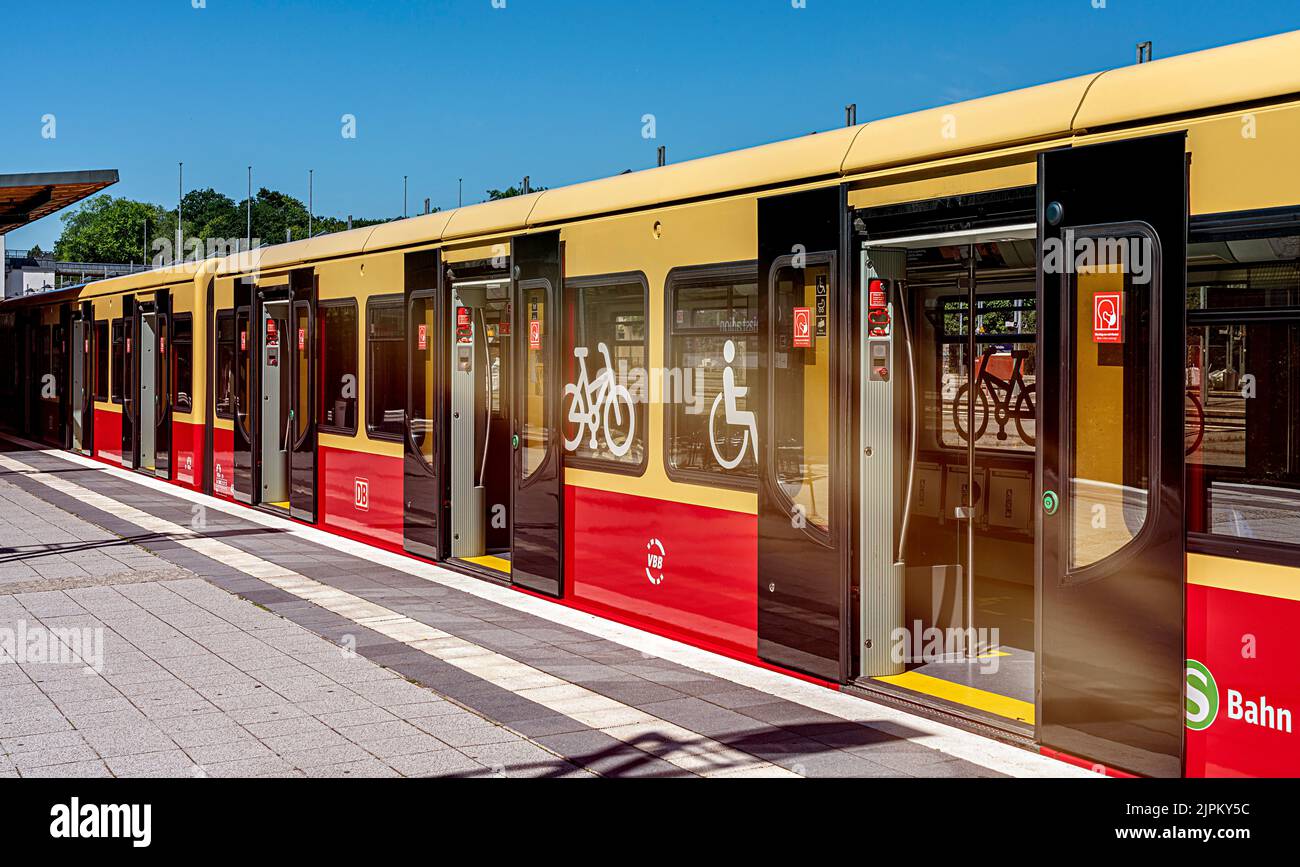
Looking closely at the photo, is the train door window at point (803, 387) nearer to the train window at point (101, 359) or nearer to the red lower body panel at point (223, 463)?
the red lower body panel at point (223, 463)

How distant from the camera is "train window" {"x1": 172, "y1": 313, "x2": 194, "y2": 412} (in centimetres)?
1842

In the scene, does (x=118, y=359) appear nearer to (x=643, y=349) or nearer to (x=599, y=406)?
(x=599, y=406)

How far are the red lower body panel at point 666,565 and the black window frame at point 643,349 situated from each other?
19 centimetres

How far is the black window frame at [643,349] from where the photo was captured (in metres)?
8.75

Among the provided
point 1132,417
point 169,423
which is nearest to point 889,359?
point 1132,417

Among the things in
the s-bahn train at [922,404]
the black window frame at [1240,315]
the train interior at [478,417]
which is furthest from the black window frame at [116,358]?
the black window frame at [1240,315]

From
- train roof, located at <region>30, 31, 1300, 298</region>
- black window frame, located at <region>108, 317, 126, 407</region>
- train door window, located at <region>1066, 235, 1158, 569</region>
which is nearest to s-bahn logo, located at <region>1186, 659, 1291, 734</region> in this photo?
train door window, located at <region>1066, 235, 1158, 569</region>

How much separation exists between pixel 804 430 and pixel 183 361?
13717mm

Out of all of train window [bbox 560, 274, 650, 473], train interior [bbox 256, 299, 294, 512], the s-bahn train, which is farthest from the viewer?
train interior [bbox 256, 299, 294, 512]

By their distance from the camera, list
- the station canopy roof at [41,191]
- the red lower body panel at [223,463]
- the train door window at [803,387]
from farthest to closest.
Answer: the station canopy roof at [41,191] < the red lower body panel at [223,463] < the train door window at [803,387]

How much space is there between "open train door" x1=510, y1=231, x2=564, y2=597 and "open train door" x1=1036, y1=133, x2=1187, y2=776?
4.74 metres

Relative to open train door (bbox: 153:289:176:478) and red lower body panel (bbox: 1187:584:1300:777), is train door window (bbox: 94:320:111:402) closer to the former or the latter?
open train door (bbox: 153:289:176:478)
